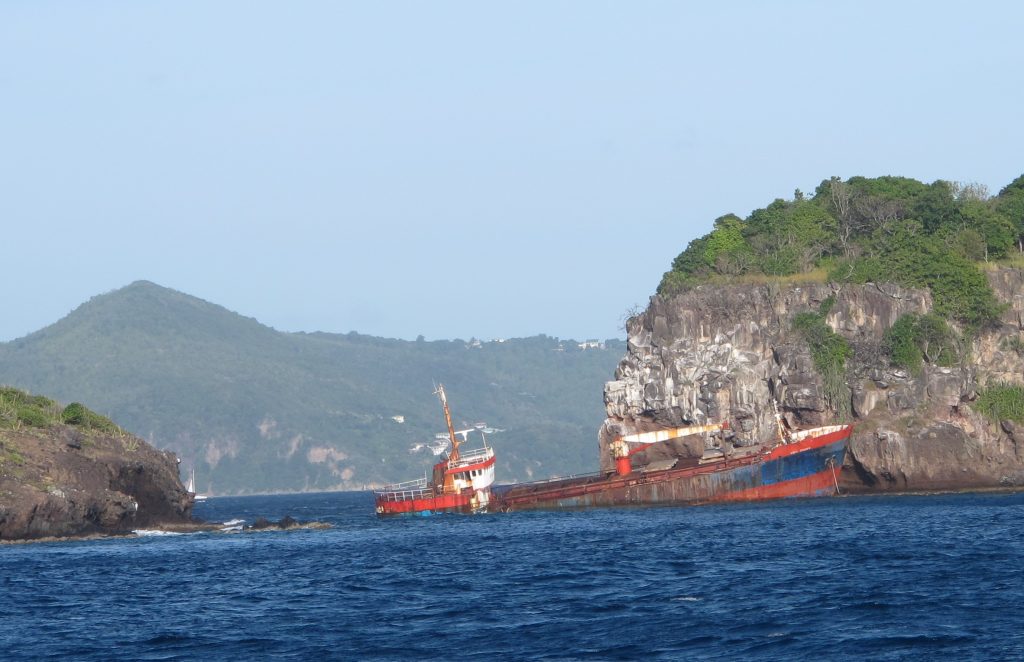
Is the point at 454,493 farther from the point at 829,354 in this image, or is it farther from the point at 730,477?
the point at 829,354

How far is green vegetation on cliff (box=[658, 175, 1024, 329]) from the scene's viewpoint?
110 metres

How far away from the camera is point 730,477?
4058 inches

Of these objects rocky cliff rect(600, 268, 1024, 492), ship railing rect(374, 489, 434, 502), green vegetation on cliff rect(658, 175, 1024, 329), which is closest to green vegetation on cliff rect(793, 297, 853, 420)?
rocky cliff rect(600, 268, 1024, 492)

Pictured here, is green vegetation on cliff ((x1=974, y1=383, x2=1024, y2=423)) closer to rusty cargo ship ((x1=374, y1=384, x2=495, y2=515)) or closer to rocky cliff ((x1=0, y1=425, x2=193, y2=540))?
rusty cargo ship ((x1=374, y1=384, x2=495, y2=515))

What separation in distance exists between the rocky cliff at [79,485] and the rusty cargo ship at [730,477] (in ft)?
93.9

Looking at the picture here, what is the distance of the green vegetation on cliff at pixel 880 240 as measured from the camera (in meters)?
110

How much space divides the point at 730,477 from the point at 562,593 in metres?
50.2

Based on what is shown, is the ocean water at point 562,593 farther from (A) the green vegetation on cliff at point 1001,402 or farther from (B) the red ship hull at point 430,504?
(B) the red ship hull at point 430,504

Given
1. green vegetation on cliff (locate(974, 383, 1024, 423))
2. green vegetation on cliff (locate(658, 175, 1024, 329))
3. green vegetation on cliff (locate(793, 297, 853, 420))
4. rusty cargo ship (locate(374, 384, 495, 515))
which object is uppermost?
green vegetation on cliff (locate(658, 175, 1024, 329))

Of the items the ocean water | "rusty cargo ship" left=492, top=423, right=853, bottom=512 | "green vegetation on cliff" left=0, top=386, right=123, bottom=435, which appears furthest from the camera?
"rusty cargo ship" left=492, top=423, right=853, bottom=512

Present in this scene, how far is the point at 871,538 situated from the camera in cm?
6838

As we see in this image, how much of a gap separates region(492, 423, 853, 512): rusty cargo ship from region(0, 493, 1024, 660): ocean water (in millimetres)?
15680

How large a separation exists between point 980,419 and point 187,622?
227ft

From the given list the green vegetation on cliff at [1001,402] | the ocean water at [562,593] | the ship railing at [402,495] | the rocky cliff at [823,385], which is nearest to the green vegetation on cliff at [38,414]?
the ocean water at [562,593]
